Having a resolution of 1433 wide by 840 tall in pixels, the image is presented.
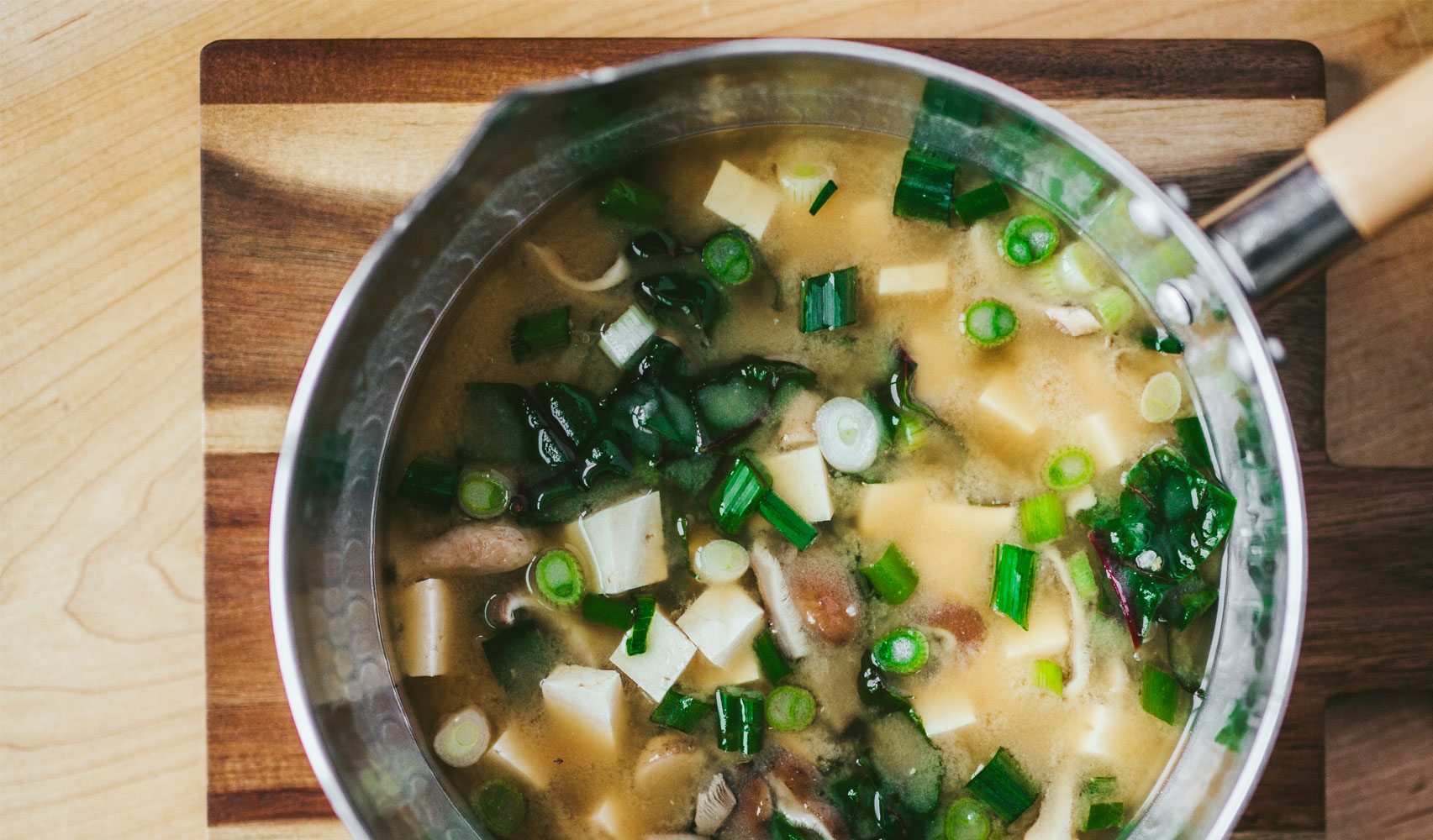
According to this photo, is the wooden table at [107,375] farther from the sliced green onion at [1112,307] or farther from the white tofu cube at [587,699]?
the white tofu cube at [587,699]

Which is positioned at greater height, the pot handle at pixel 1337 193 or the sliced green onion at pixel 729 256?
the sliced green onion at pixel 729 256

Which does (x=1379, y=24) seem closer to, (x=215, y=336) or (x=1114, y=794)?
(x=1114, y=794)

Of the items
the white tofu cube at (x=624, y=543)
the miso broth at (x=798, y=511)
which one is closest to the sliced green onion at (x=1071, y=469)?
the miso broth at (x=798, y=511)

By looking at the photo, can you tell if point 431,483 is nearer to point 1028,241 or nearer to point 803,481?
point 803,481

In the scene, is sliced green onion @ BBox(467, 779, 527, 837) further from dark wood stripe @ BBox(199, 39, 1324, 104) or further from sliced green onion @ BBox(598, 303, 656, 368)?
dark wood stripe @ BBox(199, 39, 1324, 104)

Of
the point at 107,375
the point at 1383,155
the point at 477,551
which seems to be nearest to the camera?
the point at 1383,155

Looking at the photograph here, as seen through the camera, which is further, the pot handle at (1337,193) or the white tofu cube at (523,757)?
the white tofu cube at (523,757)

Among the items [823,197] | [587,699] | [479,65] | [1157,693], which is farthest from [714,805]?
[479,65]

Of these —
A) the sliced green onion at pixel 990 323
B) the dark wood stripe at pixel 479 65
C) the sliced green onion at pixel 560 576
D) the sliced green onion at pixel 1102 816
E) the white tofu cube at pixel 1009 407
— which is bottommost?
the sliced green onion at pixel 1102 816
